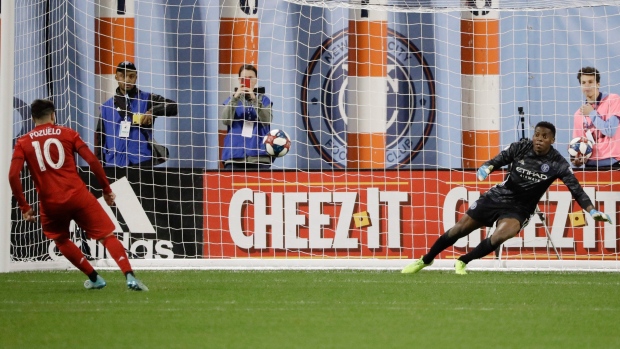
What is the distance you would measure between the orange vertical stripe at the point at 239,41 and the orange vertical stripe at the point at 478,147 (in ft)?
8.74

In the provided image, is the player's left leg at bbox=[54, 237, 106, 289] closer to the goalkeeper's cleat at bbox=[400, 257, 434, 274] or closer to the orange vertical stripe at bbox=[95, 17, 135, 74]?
the goalkeeper's cleat at bbox=[400, 257, 434, 274]

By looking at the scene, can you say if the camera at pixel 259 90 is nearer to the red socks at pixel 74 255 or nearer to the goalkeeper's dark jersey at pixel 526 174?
the goalkeeper's dark jersey at pixel 526 174

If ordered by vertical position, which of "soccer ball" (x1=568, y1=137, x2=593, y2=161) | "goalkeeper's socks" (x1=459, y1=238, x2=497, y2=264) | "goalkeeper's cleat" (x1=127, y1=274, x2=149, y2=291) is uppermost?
"soccer ball" (x1=568, y1=137, x2=593, y2=161)

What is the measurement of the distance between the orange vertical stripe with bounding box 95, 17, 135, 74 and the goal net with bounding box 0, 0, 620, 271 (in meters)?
0.02

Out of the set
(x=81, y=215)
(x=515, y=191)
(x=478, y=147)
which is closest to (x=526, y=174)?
(x=515, y=191)

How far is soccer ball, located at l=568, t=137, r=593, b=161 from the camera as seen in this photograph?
39.4 feet

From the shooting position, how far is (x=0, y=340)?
19.5 ft

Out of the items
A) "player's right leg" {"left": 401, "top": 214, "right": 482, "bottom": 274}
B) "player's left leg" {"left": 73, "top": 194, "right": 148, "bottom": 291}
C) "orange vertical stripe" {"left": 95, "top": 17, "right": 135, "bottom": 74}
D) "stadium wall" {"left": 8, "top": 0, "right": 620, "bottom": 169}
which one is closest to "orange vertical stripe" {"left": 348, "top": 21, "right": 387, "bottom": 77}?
"stadium wall" {"left": 8, "top": 0, "right": 620, "bottom": 169}

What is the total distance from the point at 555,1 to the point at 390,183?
9.62 feet

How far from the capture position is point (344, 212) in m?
12.2

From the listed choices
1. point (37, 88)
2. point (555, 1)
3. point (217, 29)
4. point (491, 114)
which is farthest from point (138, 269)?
point (555, 1)

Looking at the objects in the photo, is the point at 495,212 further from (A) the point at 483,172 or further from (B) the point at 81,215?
(B) the point at 81,215

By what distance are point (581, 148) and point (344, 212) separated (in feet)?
8.54

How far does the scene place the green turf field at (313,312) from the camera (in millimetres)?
5992
